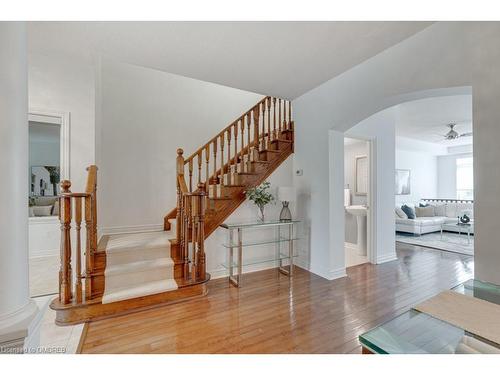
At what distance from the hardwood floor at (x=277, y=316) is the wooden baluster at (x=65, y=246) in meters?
0.40

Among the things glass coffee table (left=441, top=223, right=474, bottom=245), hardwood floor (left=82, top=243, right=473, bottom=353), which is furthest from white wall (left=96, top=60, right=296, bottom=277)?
glass coffee table (left=441, top=223, right=474, bottom=245)

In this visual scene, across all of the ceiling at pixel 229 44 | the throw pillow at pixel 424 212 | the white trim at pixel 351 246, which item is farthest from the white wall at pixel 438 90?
the throw pillow at pixel 424 212

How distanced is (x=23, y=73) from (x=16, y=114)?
0.78 ft

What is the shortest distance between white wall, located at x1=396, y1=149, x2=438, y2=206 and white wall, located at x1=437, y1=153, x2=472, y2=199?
0.41 ft

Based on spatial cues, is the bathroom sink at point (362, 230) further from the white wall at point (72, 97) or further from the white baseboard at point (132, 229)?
the white wall at point (72, 97)

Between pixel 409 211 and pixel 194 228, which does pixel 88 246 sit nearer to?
pixel 194 228

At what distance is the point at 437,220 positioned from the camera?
6344 millimetres

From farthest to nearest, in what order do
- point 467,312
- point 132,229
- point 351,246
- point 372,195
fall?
1. point 351,246
2. point 372,195
3. point 132,229
4. point 467,312

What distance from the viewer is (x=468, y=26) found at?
1.92 m

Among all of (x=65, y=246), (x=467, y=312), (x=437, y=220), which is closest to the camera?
(x=467, y=312)

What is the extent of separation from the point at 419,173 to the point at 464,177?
1377mm

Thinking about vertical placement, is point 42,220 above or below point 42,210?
below

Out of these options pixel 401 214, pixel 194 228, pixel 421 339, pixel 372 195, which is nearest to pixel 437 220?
pixel 401 214
